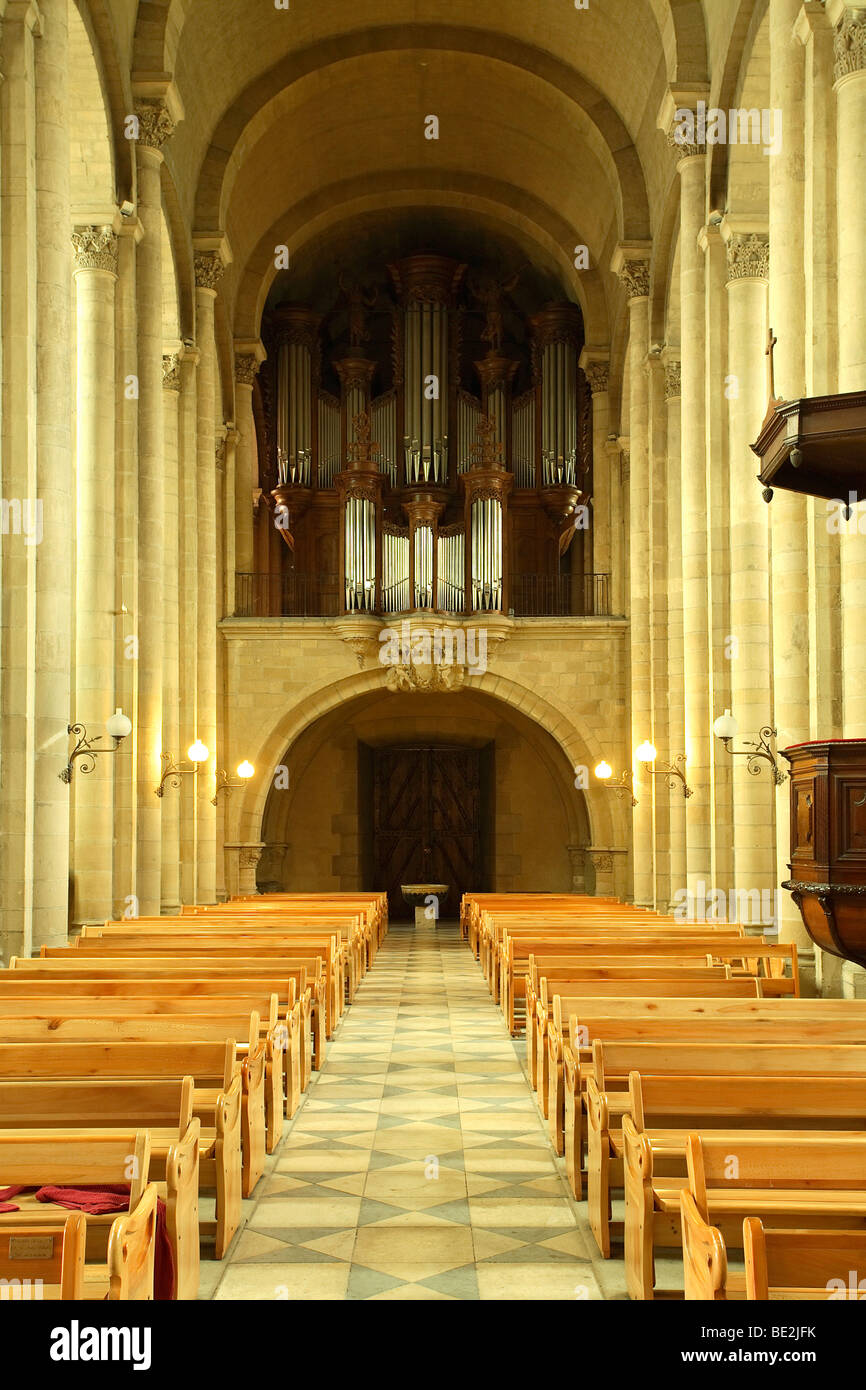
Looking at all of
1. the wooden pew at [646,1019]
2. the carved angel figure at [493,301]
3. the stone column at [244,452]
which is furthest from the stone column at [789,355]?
the carved angel figure at [493,301]

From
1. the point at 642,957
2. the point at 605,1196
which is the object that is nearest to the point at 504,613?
the point at 642,957

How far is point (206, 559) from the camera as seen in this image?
2261 centimetres

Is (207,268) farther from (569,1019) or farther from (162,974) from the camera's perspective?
(569,1019)

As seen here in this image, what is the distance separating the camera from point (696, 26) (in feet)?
58.6

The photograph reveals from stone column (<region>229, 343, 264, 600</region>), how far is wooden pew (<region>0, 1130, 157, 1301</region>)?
2232 centimetres

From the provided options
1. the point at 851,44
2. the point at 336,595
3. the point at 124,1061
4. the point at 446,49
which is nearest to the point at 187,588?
the point at 336,595

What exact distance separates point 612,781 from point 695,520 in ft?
24.7

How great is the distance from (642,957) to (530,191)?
66.2ft

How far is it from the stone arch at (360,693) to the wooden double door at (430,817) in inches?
243

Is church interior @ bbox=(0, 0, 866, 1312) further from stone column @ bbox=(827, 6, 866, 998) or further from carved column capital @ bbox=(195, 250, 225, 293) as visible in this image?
carved column capital @ bbox=(195, 250, 225, 293)

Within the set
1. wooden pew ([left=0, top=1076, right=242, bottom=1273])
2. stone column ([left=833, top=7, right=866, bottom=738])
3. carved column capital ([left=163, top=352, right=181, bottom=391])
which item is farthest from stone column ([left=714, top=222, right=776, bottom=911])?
wooden pew ([left=0, top=1076, right=242, bottom=1273])

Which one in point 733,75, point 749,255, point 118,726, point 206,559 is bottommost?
point 118,726

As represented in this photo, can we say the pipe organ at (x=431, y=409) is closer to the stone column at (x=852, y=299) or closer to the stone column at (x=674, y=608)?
the stone column at (x=674, y=608)
